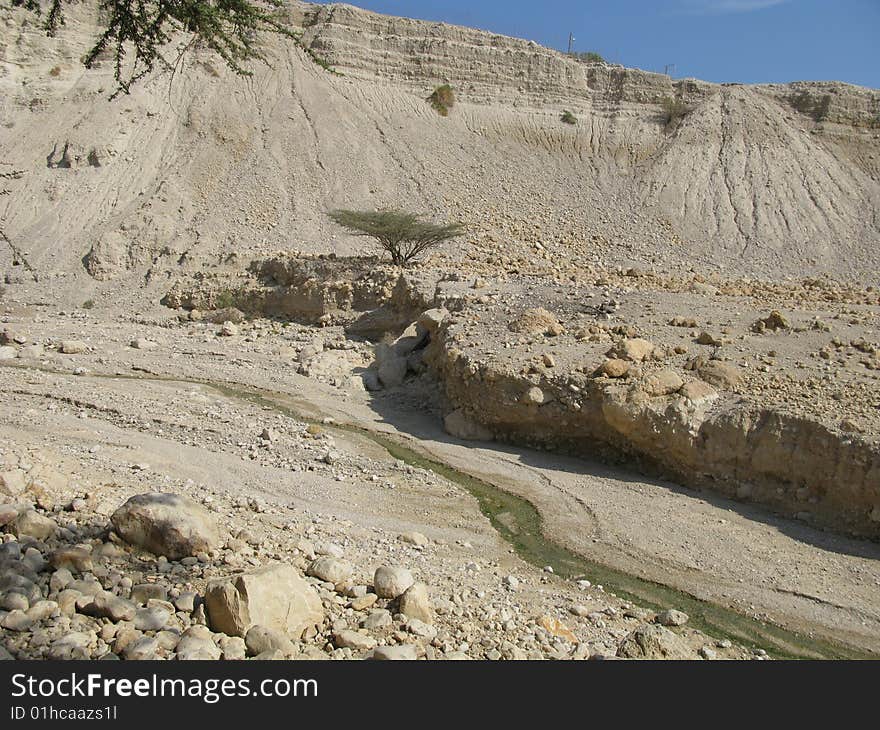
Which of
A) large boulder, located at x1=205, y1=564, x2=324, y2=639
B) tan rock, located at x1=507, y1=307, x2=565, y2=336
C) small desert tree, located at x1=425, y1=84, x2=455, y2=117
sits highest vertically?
small desert tree, located at x1=425, y1=84, x2=455, y2=117

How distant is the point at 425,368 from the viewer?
1291 centimetres

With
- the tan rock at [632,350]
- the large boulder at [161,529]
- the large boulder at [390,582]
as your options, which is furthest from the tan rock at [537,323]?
the large boulder at [161,529]

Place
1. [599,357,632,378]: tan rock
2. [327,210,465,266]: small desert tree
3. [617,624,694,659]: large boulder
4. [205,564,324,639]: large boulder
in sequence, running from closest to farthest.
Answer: [205,564,324,639]: large boulder, [617,624,694,659]: large boulder, [599,357,632,378]: tan rock, [327,210,465,266]: small desert tree

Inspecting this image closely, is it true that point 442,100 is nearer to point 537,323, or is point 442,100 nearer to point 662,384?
point 537,323

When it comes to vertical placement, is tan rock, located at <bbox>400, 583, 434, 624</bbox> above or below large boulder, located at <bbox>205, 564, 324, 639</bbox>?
below

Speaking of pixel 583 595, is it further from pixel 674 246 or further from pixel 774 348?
pixel 674 246

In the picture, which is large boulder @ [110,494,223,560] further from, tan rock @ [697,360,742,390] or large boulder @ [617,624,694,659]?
tan rock @ [697,360,742,390]

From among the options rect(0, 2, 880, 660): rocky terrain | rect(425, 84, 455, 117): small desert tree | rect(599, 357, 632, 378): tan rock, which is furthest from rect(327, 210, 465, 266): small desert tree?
rect(425, 84, 455, 117): small desert tree

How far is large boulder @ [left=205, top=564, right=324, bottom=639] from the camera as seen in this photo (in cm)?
438

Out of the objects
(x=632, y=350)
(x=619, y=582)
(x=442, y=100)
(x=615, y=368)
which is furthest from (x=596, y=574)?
(x=442, y=100)

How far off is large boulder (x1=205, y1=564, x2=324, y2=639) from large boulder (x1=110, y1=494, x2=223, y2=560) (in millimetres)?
780

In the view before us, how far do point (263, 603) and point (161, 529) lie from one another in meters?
1.23

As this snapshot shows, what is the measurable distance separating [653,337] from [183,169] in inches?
707

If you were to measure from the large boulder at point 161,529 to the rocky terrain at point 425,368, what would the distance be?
0.03 meters
